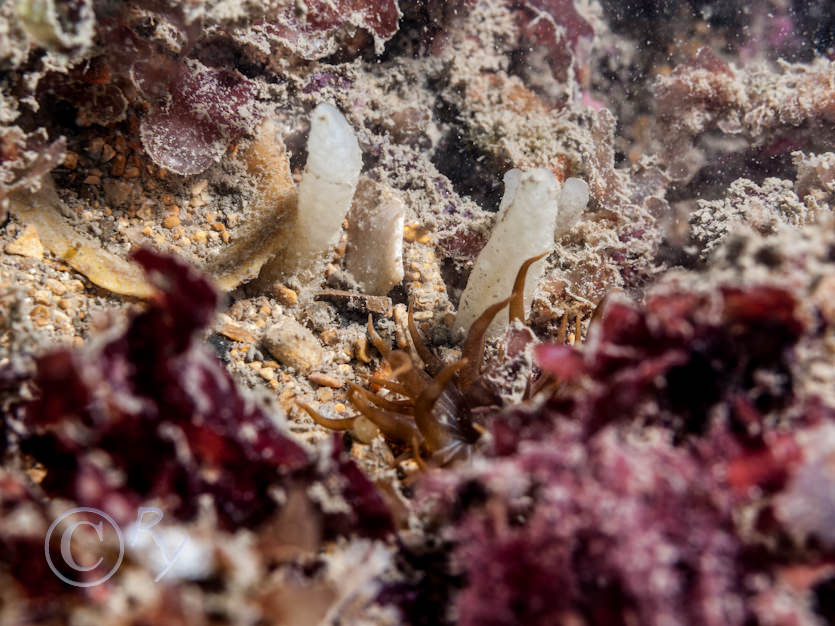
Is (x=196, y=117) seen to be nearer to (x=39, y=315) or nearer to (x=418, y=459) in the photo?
(x=39, y=315)

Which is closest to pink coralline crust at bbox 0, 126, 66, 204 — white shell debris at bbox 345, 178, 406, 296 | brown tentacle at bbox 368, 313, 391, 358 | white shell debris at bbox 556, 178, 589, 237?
white shell debris at bbox 345, 178, 406, 296

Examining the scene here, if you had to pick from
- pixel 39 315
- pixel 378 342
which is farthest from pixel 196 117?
pixel 378 342

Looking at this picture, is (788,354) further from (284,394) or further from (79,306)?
→ (79,306)

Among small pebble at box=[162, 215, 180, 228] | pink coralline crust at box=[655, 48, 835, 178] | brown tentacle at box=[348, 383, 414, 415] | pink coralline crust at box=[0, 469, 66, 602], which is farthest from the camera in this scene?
pink coralline crust at box=[655, 48, 835, 178]

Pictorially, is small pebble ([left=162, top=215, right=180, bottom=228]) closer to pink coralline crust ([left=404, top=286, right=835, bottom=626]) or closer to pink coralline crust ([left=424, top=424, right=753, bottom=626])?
pink coralline crust ([left=404, top=286, right=835, bottom=626])

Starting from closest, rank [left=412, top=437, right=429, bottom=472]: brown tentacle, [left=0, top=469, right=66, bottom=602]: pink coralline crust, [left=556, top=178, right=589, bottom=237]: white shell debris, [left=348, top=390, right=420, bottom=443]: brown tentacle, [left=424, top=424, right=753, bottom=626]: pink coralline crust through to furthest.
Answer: [left=424, top=424, right=753, bottom=626]: pink coralline crust → [left=0, top=469, right=66, bottom=602]: pink coralline crust → [left=412, top=437, right=429, bottom=472]: brown tentacle → [left=348, top=390, right=420, bottom=443]: brown tentacle → [left=556, top=178, right=589, bottom=237]: white shell debris
